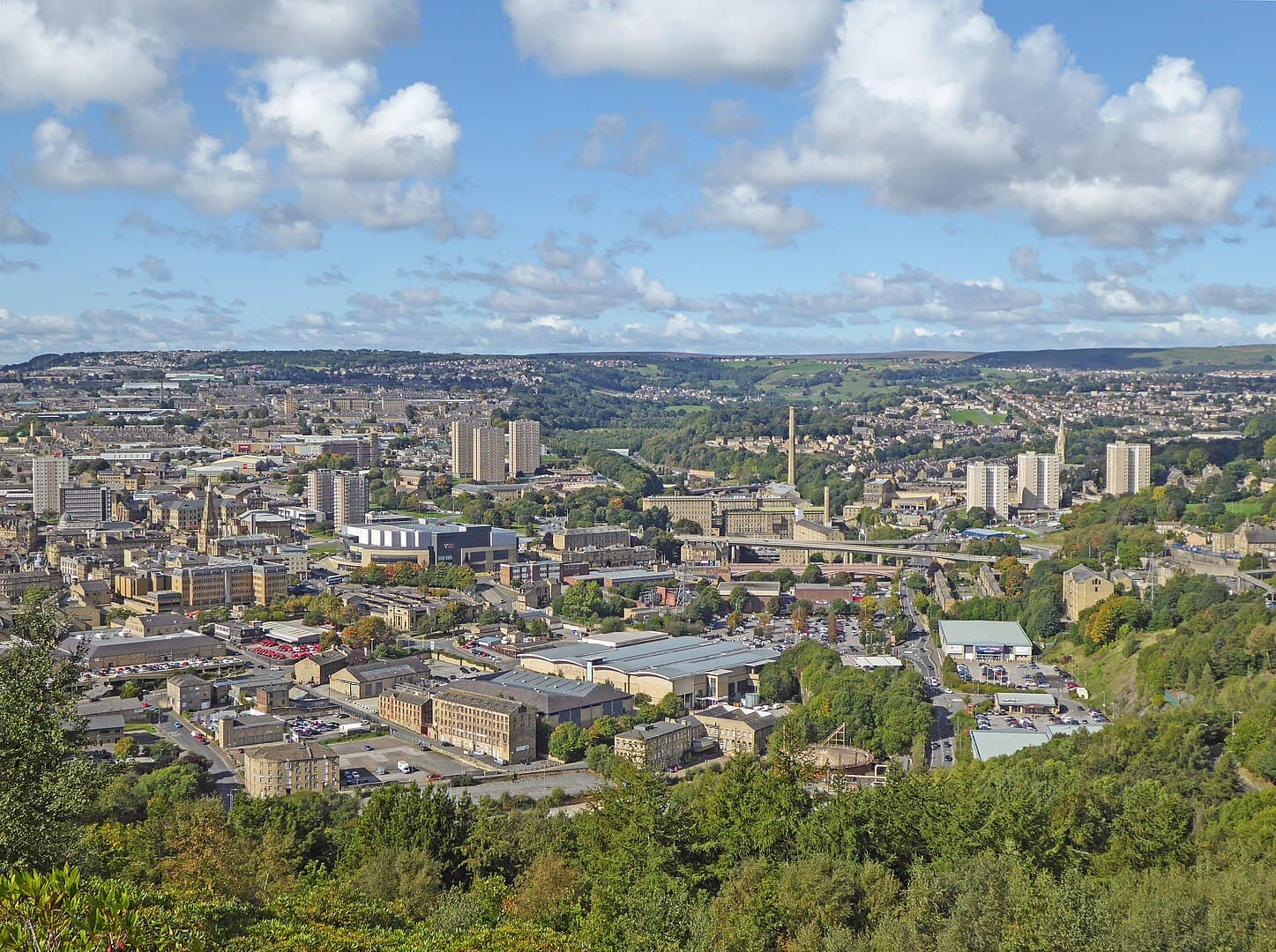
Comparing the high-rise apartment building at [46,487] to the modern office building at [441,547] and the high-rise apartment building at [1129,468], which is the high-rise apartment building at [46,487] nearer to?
the modern office building at [441,547]

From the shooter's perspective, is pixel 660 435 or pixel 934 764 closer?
pixel 934 764

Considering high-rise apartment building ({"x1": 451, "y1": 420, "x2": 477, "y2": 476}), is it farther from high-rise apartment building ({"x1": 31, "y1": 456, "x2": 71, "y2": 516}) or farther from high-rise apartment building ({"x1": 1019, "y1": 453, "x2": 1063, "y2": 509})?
high-rise apartment building ({"x1": 1019, "y1": 453, "x2": 1063, "y2": 509})

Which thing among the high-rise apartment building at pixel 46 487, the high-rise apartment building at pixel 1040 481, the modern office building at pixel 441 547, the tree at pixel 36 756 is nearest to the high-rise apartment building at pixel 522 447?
the modern office building at pixel 441 547

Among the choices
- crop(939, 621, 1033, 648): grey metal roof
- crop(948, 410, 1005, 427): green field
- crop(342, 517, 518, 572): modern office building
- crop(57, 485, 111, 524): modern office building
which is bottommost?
crop(939, 621, 1033, 648): grey metal roof

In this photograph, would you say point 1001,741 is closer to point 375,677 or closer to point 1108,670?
point 1108,670

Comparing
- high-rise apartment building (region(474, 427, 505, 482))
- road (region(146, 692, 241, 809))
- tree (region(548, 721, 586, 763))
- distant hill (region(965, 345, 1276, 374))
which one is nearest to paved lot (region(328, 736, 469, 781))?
tree (region(548, 721, 586, 763))

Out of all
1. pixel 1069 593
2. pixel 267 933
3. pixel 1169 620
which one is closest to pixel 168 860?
pixel 267 933

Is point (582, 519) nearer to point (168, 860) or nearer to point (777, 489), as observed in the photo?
point (777, 489)
